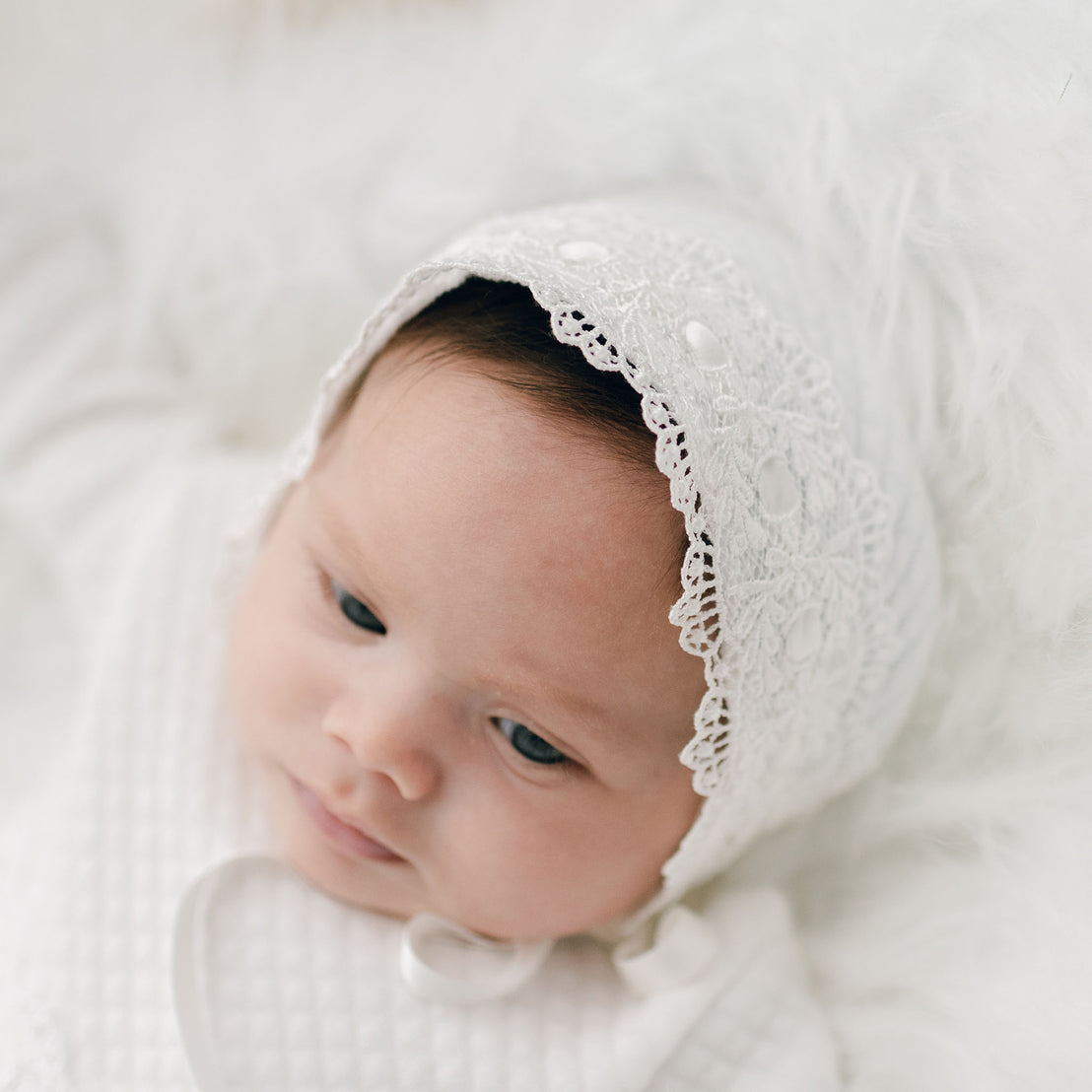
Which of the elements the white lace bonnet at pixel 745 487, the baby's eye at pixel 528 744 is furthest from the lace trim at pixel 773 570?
the baby's eye at pixel 528 744

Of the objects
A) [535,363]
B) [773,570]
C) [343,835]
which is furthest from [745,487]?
[343,835]

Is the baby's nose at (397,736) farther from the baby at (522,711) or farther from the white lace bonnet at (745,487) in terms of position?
the white lace bonnet at (745,487)

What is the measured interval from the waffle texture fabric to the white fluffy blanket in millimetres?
156

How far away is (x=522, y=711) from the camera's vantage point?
39.2 inches

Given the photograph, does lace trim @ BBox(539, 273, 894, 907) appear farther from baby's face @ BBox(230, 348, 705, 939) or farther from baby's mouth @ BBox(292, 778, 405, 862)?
baby's mouth @ BBox(292, 778, 405, 862)

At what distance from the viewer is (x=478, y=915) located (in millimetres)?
1078

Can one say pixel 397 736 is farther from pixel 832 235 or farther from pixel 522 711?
pixel 832 235

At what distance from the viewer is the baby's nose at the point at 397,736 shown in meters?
0.99

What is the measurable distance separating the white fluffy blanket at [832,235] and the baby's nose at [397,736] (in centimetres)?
53

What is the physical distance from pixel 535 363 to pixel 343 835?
0.51 meters

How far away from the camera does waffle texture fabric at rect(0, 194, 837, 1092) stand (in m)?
1.10

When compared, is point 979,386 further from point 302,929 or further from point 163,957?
point 163,957

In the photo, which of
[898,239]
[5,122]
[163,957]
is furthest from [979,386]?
[5,122]

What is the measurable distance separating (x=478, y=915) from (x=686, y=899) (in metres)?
0.35
